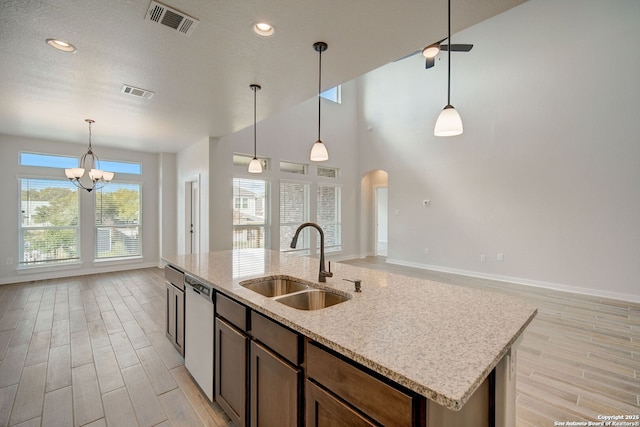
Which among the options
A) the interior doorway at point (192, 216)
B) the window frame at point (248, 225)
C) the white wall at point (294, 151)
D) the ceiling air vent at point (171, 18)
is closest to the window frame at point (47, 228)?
the interior doorway at point (192, 216)

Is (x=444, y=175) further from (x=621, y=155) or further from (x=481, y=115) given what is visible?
(x=621, y=155)

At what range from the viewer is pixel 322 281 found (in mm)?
1890

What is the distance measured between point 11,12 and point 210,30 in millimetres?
1248

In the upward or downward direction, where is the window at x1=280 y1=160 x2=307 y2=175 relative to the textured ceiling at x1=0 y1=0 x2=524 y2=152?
downward

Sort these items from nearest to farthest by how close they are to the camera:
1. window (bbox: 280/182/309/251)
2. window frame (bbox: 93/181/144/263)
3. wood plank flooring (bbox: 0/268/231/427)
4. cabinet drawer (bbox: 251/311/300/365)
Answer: cabinet drawer (bbox: 251/311/300/365) → wood plank flooring (bbox: 0/268/231/427) → window frame (bbox: 93/181/144/263) → window (bbox: 280/182/309/251)

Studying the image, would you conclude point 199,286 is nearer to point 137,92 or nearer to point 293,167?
point 137,92

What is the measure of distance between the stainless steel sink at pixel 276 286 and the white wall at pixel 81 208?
5.65 m

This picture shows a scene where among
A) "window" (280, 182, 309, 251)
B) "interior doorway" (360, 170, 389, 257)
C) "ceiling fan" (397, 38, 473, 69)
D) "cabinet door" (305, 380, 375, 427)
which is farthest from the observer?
"interior doorway" (360, 170, 389, 257)

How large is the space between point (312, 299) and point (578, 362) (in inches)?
102

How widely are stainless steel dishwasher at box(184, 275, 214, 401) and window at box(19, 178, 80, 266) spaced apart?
197 inches

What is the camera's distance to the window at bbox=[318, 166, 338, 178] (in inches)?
282

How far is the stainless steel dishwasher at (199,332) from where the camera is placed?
78.0 inches

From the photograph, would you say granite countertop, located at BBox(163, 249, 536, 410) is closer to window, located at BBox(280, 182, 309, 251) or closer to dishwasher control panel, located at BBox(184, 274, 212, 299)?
dishwasher control panel, located at BBox(184, 274, 212, 299)

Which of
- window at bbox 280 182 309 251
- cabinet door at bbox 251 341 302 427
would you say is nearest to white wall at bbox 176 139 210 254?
window at bbox 280 182 309 251
